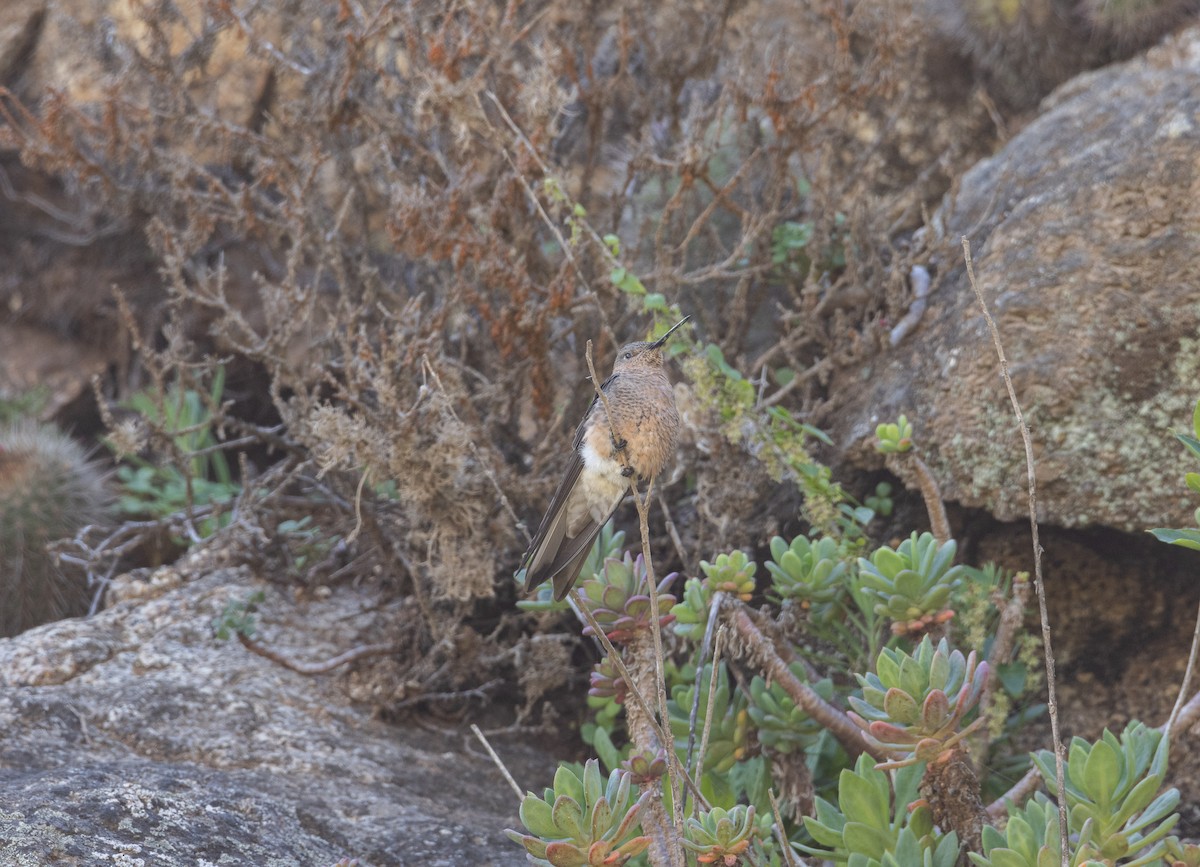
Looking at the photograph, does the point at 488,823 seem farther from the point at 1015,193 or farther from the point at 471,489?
the point at 1015,193

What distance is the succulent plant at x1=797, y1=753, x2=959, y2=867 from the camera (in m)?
2.25

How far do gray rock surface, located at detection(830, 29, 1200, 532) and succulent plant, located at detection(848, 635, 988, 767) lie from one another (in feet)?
3.48

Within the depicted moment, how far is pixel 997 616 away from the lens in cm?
336

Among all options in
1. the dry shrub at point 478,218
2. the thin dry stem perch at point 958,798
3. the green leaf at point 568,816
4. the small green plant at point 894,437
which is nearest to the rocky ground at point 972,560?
the dry shrub at point 478,218

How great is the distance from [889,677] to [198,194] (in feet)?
10.2

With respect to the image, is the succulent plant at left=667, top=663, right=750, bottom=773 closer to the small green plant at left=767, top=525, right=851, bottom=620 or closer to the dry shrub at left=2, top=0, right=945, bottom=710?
the small green plant at left=767, top=525, right=851, bottom=620

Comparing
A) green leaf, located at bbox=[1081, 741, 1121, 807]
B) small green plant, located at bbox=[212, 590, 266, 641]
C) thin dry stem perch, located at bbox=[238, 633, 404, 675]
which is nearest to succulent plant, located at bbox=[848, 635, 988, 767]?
green leaf, located at bbox=[1081, 741, 1121, 807]

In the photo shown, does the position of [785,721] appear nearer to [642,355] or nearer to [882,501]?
[882,501]

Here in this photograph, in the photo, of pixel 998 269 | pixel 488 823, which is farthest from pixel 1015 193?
pixel 488 823

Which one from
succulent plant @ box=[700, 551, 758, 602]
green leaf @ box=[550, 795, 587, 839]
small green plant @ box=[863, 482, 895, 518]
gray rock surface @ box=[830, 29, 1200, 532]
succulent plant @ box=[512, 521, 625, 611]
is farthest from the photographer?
small green plant @ box=[863, 482, 895, 518]

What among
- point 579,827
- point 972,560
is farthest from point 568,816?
point 972,560

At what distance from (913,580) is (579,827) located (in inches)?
38.8

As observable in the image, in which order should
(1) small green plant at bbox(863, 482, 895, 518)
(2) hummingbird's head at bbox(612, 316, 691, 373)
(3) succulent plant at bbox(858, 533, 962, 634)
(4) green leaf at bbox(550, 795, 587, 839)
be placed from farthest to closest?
1. (1) small green plant at bbox(863, 482, 895, 518)
2. (2) hummingbird's head at bbox(612, 316, 691, 373)
3. (3) succulent plant at bbox(858, 533, 962, 634)
4. (4) green leaf at bbox(550, 795, 587, 839)

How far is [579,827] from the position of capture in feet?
7.00
